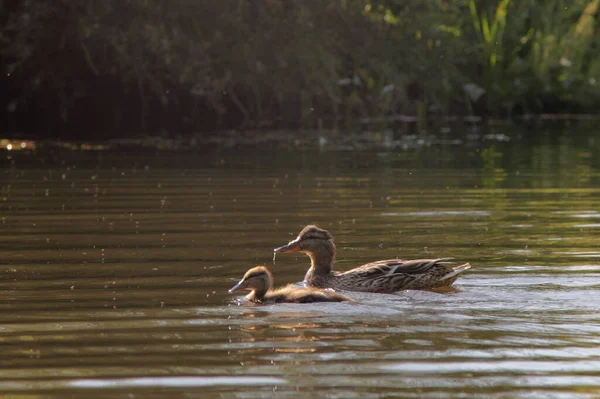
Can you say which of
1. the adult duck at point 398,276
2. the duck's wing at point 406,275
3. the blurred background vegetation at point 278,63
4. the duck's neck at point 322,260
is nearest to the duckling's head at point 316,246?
the duck's neck at point 322,260

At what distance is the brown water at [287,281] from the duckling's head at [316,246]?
0.34m

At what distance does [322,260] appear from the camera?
9875 mm

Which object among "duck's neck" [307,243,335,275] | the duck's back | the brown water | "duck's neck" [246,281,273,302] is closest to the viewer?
the brown water

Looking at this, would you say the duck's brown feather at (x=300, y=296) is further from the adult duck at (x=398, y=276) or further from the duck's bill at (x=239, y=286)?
the adult duck at (x=398, y=276)

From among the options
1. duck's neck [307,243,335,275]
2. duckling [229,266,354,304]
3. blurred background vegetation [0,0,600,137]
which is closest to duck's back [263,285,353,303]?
duckling [229,266,354,304]

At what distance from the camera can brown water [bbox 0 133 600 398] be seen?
616 cm

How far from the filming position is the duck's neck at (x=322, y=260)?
384 inches

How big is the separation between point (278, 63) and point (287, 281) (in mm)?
15560

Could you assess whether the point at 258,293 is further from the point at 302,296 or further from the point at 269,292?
the point at 302,296

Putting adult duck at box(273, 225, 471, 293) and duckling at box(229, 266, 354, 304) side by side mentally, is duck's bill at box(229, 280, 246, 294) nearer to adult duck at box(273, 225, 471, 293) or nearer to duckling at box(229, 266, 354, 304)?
duckling at box(229, 266, 354, 304)

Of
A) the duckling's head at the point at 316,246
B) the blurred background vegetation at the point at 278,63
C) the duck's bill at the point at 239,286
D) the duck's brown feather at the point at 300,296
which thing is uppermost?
the blurred background vegetation at the point at 278,63

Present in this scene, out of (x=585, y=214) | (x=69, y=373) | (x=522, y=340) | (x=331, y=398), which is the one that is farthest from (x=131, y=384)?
(x=585, y=214)

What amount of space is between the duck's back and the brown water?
0.09 m

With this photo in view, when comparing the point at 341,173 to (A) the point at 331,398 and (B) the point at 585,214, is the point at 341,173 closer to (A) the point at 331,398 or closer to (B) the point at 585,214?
(B) the point at 585,214
